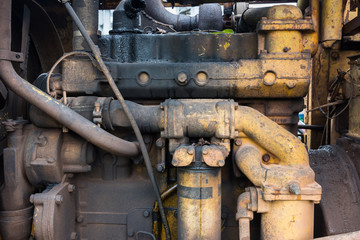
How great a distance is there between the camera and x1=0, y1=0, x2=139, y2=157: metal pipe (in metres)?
1.73

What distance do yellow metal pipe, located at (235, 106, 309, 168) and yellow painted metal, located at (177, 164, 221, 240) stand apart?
31cm

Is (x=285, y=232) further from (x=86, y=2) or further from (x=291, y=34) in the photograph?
(x=86, y=2)

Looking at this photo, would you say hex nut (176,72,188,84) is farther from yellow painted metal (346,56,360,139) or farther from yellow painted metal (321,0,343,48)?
yellow painted metal (346,56,360,139)

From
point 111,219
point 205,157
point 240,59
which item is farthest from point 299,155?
point 111,219

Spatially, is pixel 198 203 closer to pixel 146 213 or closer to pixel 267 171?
pixel 267 171

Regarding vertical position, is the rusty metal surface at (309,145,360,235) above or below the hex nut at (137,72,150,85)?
below


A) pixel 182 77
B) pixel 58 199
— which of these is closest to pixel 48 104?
pixel 58 199

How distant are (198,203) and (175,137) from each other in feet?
1.19

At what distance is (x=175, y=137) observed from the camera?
172 centimetres

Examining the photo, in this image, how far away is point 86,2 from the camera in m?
2.03

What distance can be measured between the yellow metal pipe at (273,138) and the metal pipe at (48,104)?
716 mm

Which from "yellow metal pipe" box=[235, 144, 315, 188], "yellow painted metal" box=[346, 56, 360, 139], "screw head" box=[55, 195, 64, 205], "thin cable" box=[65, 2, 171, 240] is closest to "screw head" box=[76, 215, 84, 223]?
"screw head" box=[55, 195, 64, 205]

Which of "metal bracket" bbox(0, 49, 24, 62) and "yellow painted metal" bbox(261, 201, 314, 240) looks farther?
"metal bracket" bbox(0, 49, 24, 62)

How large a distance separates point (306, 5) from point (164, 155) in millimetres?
1378
